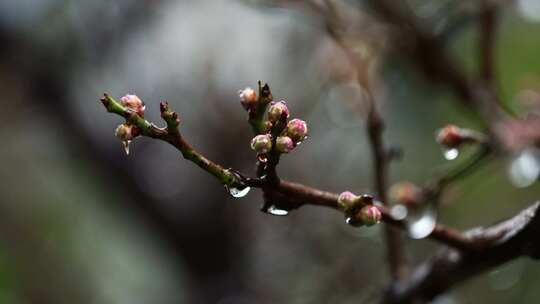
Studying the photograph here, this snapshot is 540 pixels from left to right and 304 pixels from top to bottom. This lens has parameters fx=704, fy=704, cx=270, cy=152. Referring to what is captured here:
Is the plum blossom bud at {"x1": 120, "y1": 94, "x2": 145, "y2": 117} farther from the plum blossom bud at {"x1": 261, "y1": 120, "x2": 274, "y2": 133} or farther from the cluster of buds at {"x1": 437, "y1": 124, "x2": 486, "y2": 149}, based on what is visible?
the cluster of buds at {"x1": 437, "y1": 124, "x2": 486, "y2": 149}

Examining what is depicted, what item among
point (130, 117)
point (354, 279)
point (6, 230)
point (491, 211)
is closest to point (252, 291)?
point (354, 279)

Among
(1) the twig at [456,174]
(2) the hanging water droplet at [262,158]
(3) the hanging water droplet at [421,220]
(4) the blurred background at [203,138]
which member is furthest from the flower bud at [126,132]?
(4) the blurred background at [203,138]

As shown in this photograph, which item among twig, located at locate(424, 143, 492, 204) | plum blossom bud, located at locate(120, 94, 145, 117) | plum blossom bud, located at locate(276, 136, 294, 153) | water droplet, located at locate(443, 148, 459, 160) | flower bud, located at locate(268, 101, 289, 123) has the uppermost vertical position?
twig, located at locate(424, 143, 492, 204)

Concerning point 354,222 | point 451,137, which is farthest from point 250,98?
point 451,137

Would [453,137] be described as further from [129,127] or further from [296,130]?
[129,127]

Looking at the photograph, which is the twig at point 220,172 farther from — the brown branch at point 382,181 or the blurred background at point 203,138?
the blurred background at point 203,138

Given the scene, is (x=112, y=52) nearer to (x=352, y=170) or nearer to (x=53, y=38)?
(x=53, y=38)

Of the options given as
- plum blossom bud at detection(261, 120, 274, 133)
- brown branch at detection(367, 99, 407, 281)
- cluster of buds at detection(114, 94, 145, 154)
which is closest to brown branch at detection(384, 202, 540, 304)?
brown branch at detection(367, 99, 407, 281)
